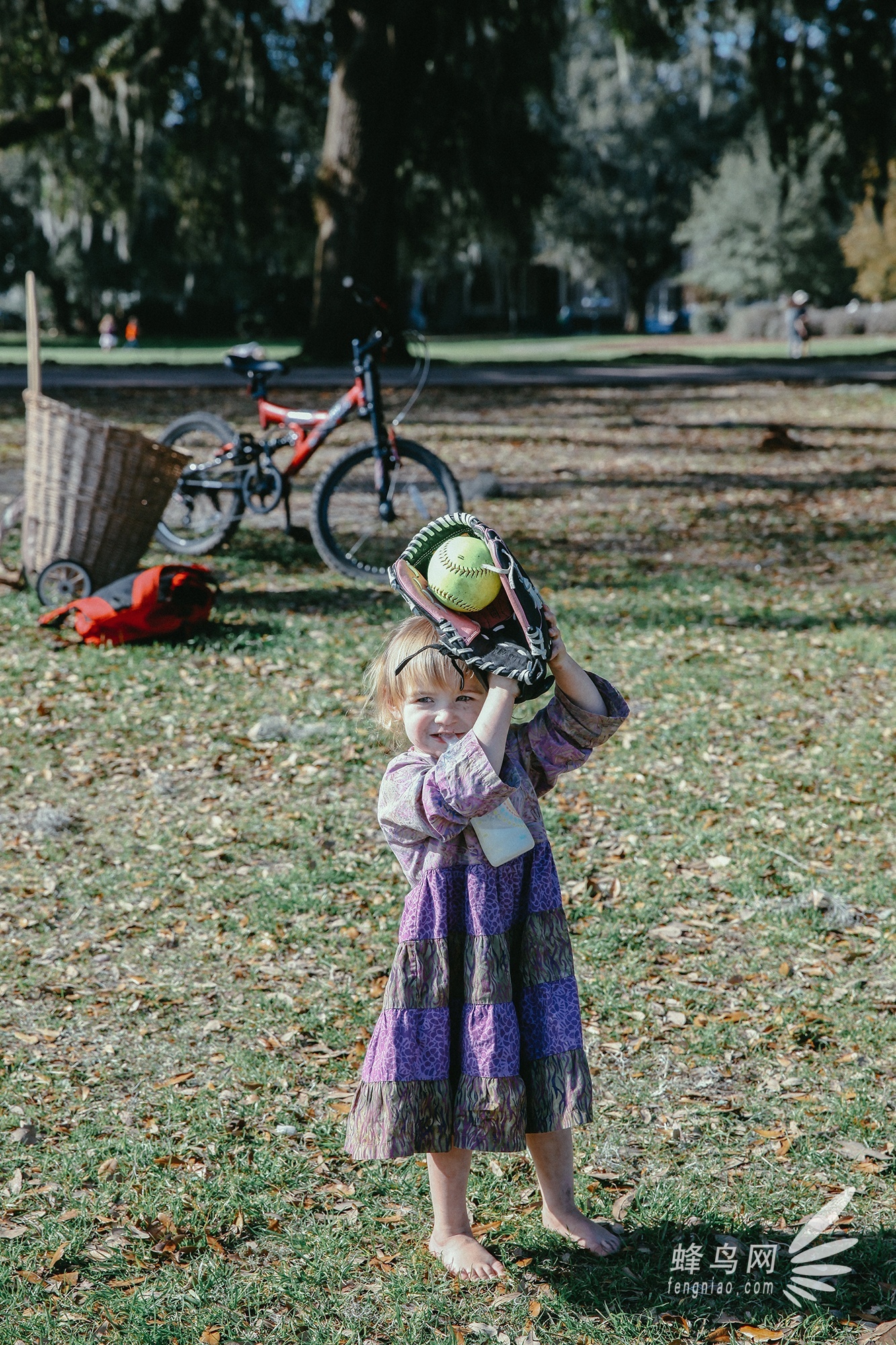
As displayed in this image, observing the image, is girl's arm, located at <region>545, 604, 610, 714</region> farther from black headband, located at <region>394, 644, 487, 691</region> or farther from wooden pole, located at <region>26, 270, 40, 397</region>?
wooden pole, located at <region>26, 270, 40, 397</region>

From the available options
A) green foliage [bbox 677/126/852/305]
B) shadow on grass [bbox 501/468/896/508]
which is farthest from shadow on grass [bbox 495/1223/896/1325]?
green foliage [bbox 677/126/852/305]

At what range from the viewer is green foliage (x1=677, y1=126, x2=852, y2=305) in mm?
47312

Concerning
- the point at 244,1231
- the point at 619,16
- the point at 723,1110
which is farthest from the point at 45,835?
the point at 619,16

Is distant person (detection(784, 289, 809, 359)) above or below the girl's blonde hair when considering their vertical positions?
above

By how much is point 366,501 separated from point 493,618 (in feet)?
18.8

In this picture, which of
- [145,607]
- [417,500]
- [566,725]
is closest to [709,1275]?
[566,725]

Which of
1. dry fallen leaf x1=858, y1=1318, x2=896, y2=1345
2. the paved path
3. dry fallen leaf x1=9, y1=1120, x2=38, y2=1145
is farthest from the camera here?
the paved path

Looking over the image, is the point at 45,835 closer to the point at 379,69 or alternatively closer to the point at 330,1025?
the point at 330,1025

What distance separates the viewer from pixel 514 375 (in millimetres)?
18828

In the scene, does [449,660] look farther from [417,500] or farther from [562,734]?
[417,500]

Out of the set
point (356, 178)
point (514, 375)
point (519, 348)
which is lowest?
point (514, 375)

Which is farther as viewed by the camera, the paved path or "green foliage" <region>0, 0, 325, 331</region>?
"green foliage" <region>0, 0, 325, 331</region>

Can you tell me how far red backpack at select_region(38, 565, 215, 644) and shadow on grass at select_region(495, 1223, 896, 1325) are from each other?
444cm

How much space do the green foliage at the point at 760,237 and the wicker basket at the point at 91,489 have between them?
4393 cm
